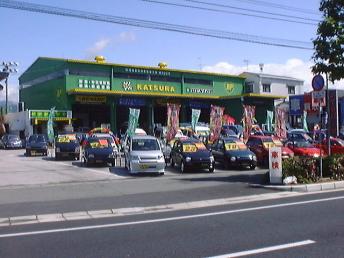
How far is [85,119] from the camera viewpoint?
57844mm

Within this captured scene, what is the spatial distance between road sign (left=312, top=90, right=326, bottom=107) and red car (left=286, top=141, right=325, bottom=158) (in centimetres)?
932

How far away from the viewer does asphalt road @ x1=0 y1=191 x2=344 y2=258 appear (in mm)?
7418

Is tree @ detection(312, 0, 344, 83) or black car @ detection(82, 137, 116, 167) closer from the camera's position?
tree @ detection(312, 0, 344, 83)

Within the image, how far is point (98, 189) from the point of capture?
16.6 metres

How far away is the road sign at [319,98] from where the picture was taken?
16547 millimetres

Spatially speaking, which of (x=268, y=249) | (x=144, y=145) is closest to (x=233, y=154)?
(x=144, y=145)

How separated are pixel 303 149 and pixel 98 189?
13.8m

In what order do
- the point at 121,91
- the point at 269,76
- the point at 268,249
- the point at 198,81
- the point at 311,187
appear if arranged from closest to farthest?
the point at 268,249 → the point at 311,187 → the point at 121,91 → the point at 198,81 → the point at 269,76

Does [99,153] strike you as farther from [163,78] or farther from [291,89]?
[291,89]

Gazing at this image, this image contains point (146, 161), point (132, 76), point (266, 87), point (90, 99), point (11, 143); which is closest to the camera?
point (146, 161)

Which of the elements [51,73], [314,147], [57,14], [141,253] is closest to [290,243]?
[141,253]

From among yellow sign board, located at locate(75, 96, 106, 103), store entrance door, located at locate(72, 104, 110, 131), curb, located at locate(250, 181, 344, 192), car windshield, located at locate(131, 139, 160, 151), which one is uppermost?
yellow sign board, located at locate(75, 96, 106, 103)

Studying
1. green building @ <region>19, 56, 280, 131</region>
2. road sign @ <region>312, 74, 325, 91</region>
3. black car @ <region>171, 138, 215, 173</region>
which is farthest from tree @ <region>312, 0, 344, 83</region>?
green building @ <region>19, 56, 280, 131</region>

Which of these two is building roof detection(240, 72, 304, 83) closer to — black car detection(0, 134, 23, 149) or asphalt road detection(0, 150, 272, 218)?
black car detection(0, 134, 23, 149)
